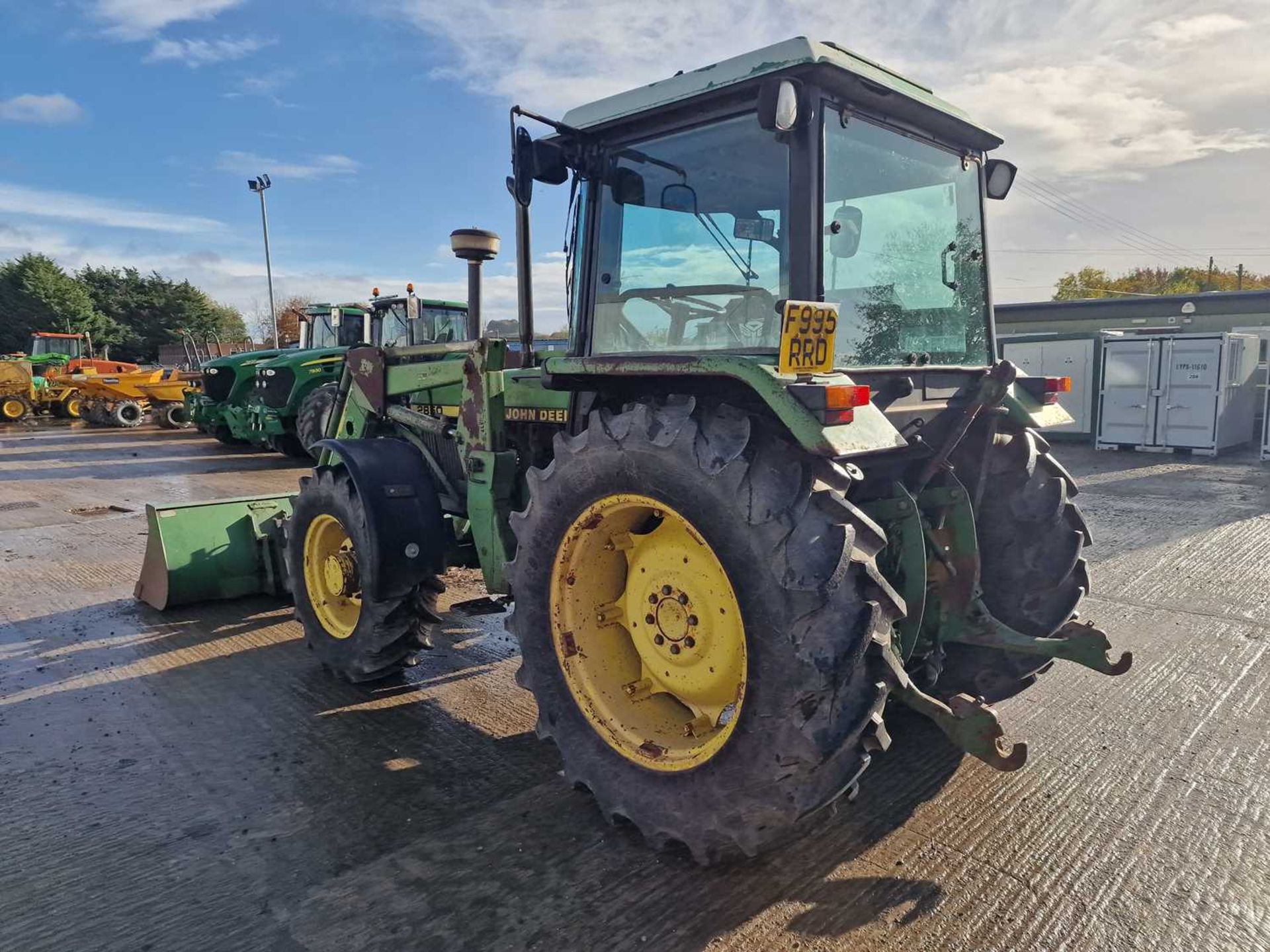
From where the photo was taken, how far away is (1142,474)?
38.0 ft

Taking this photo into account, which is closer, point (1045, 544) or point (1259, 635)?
point (1045, 544)

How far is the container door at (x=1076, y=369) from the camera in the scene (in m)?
15.0

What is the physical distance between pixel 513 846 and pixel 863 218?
256cm

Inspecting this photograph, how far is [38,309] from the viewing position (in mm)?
46562

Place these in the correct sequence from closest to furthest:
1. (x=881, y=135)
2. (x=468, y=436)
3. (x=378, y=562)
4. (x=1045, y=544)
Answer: (x=881, y=135) < (x=1045, y=544) < (x=378, y=562) < (x=468, y=436)

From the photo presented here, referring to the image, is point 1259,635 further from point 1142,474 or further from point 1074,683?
point 1142,474

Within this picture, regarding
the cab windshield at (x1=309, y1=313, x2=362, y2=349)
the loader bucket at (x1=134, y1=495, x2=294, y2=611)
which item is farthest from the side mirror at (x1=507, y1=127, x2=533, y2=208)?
the cab windshield at (x1=309, y1=313, x2=362, y2=349)

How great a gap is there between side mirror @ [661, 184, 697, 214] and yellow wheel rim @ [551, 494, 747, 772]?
1.13 m

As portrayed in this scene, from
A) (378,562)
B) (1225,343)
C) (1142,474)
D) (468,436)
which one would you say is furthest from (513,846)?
(1225,343)

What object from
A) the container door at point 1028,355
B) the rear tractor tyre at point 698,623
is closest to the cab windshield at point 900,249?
the rear tractor tyre at point 698,623

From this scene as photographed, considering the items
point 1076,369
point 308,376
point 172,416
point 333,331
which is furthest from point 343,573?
point 172,416

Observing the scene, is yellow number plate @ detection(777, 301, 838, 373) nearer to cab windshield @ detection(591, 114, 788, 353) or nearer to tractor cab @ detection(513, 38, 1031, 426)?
tractor cab @ detection(513, 38, 1031, 426)

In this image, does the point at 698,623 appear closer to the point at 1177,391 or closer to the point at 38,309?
the point at 1177,391

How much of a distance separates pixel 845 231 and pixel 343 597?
317 centimetres
